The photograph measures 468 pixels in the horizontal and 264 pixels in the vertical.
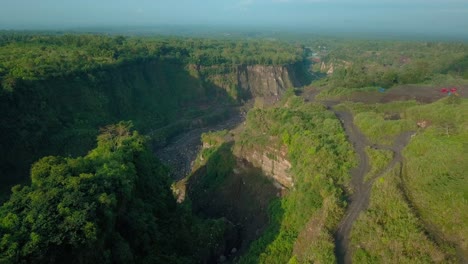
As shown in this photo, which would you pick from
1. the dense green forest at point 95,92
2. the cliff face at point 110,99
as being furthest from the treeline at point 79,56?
the cliff face at point 110,99

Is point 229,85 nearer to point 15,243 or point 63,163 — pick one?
point 63,163

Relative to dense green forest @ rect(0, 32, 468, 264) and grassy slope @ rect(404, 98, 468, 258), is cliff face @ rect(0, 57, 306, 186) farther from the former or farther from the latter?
grassy slope @ rect(404, 98, 468, 258)

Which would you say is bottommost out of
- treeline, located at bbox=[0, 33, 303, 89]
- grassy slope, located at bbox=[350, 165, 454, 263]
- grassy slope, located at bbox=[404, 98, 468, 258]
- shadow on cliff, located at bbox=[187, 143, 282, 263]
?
shadow on cliff, located at bbox=[187, 143, 282, 263]

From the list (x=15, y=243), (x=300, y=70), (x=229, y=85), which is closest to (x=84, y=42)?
(x=229, y=85)

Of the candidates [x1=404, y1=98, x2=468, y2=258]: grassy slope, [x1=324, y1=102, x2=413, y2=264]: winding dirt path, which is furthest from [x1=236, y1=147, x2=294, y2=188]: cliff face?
[x1=404, y1=98, x2=468, y2=258]: grassy slope

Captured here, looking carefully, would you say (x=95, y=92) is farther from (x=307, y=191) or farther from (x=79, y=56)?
(x=307, y=191)
